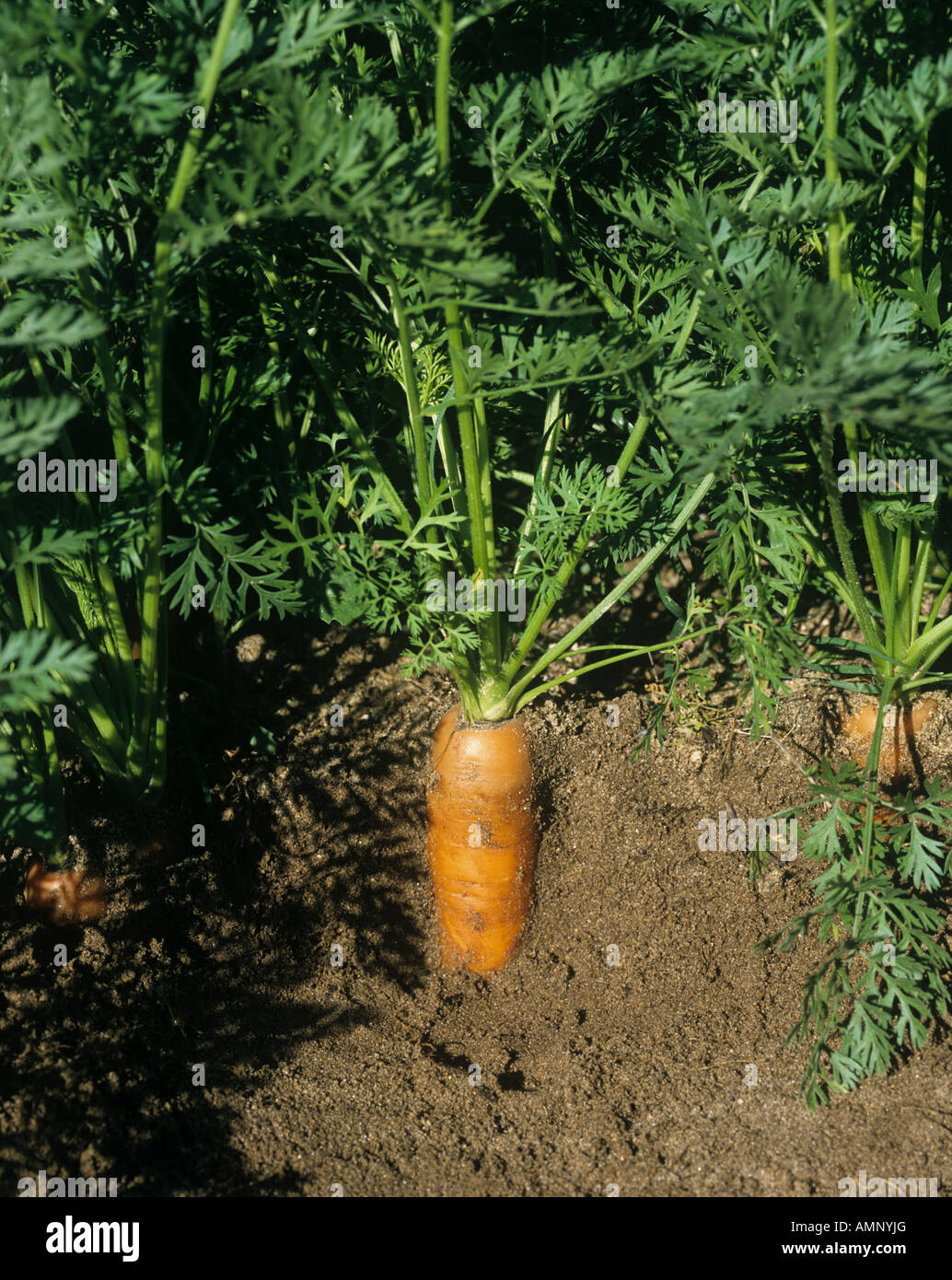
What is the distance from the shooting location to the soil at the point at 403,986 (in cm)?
177

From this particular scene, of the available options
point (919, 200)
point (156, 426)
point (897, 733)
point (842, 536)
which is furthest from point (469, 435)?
point (897, 733)

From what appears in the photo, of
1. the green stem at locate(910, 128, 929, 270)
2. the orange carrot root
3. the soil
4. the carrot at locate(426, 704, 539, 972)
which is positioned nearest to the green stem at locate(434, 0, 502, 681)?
the carrot at locate(426, 704, 539, 972)

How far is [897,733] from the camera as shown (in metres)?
2.10

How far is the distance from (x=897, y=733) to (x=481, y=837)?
2.73 feet

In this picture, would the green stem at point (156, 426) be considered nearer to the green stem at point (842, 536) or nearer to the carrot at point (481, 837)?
the carrot at point (481, 837)

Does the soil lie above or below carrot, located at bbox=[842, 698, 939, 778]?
below

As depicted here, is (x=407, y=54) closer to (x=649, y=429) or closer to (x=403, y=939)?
(x=649, y=429)

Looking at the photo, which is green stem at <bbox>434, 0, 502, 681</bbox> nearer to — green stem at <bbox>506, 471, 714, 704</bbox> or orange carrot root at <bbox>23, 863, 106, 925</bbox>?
green stem at <bbox>506, 471, 714, 704</bbox>

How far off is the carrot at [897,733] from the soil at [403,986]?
0.04 metres

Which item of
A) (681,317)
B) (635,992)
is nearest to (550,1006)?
(635,992)

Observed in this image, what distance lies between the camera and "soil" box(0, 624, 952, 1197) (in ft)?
5.82

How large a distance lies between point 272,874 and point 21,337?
118 centimetres

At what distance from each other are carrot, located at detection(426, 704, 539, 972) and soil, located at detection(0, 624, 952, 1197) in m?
0.05

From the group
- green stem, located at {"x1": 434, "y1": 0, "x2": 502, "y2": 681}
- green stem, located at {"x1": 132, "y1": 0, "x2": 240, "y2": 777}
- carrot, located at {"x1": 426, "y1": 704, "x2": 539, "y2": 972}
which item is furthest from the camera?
carrot, located at {"x1": 426, "y1": 704, "x2": 539, "y2": 972}
